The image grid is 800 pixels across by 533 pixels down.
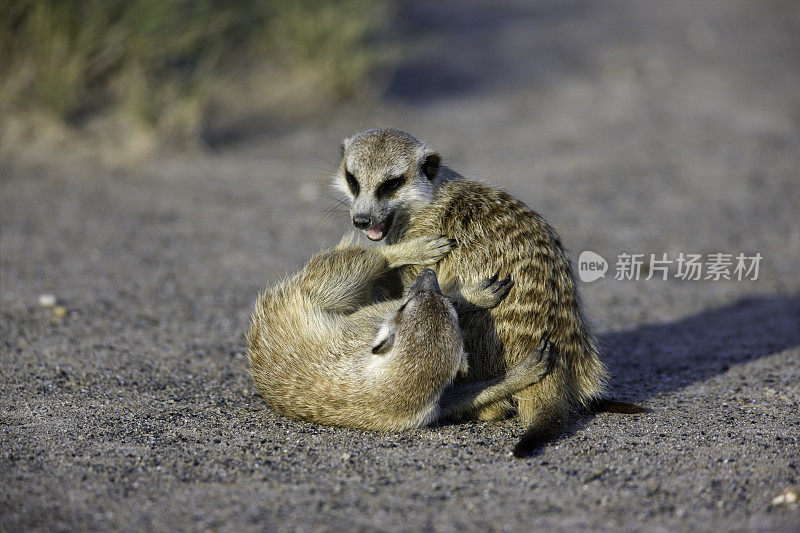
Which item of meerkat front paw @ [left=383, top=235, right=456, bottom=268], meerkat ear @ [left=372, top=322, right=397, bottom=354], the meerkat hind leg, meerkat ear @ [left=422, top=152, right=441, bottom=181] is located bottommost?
the meerkat hind leg

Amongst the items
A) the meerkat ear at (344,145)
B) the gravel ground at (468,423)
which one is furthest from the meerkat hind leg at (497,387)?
the meerkat ear at (344,145)

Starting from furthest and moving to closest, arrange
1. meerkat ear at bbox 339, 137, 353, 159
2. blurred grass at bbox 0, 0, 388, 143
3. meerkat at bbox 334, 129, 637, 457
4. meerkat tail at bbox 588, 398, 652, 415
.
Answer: blurred grass at bbox 0, 0, 388, 143 → meerkat ear at bbox 339, 137, 353, 159 → meerkat tail at bbox 588, 398, 652, 415 → meerkat at bbox 334, 129, 637, 457

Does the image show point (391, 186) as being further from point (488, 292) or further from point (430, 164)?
point (488, 292)

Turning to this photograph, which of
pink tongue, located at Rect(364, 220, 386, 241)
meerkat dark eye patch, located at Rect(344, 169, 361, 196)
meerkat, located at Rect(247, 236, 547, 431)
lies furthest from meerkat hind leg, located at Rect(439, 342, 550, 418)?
meerkat dark eye patch, located at Rect(344, 169, 361, 196)

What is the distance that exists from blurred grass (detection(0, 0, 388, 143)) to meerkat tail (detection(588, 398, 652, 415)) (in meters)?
5.80

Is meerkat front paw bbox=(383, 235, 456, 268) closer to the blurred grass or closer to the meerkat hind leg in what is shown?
the meerkat hind leg

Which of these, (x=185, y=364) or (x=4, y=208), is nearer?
(x=185, y=364)

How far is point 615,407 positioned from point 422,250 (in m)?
1.18

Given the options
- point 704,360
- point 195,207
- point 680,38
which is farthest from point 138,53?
point 680,38

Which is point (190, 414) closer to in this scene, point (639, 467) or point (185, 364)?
point (185, 364)

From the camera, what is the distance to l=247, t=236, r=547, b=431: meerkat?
3.30m

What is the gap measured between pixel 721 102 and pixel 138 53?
7.02m

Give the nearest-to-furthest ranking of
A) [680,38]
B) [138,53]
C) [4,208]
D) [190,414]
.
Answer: [190,414] < [4,208] < [138,53] < [680,38]

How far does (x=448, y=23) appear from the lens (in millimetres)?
13414
